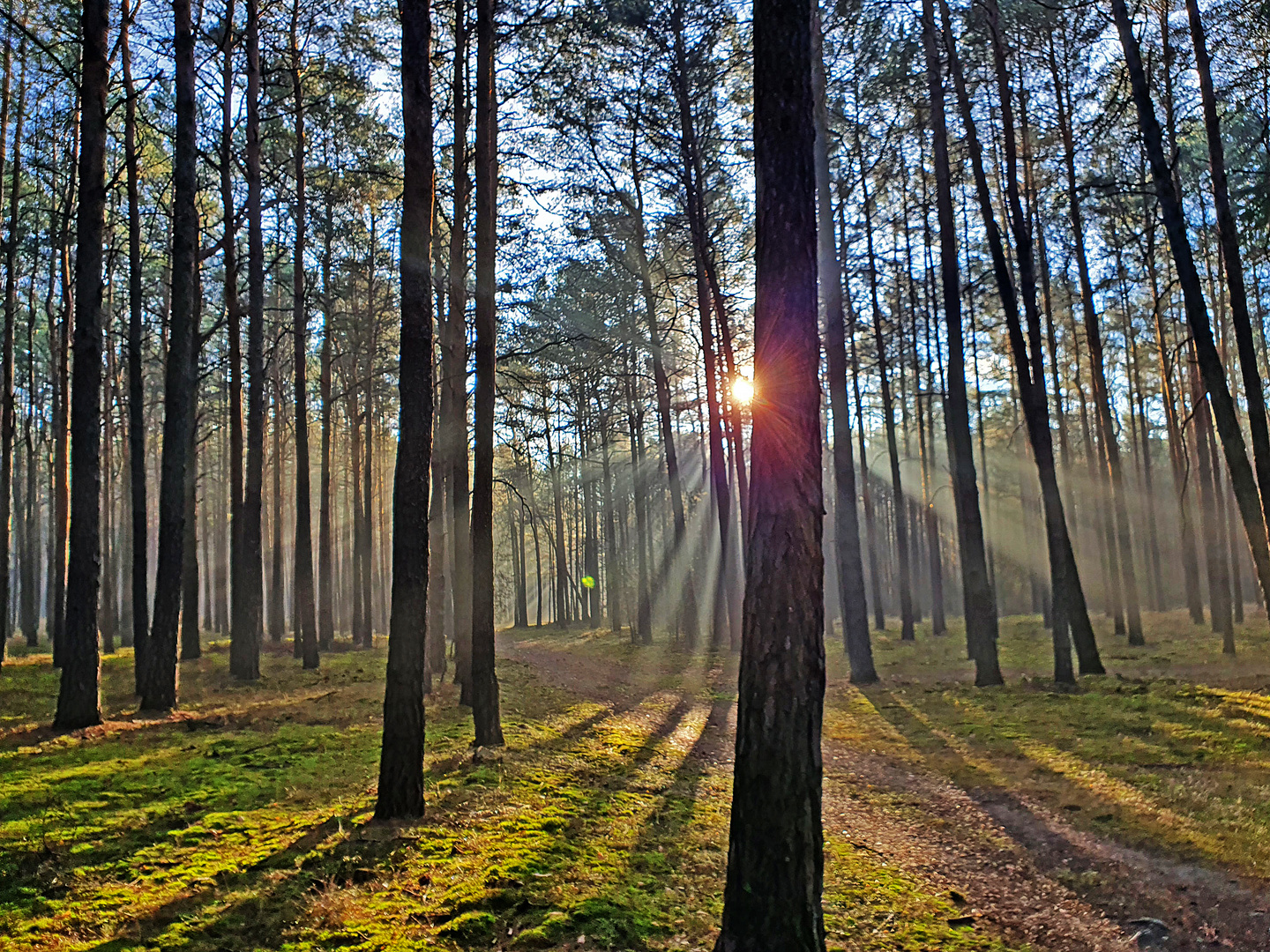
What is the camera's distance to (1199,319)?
37.5ft

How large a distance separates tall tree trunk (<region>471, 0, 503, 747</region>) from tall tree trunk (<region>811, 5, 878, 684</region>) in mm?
8003

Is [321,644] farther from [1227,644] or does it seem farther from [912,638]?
[1227,644]

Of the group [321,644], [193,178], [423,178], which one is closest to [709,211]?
[193,178]

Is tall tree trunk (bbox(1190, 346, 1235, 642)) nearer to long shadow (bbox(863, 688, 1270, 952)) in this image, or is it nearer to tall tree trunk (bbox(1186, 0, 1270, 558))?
tall tree trunk (bbox(1186, 0, 1270, 558))

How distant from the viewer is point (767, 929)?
3.68 meters

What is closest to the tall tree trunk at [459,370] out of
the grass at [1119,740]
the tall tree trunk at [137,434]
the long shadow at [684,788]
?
the long shadow at [684,788]

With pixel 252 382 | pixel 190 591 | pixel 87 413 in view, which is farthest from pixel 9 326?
pixel 87 413

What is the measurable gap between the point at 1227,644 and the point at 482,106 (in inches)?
750

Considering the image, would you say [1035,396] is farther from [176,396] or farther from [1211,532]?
[176,396]

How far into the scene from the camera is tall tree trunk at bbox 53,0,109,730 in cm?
924

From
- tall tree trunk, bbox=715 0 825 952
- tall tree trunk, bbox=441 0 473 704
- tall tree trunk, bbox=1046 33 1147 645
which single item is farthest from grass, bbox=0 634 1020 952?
tall tree trunk, bbox=1046 33 1147 645

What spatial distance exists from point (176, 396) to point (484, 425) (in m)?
5.18

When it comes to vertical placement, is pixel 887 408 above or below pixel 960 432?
above

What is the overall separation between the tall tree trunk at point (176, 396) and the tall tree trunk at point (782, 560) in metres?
9.51
